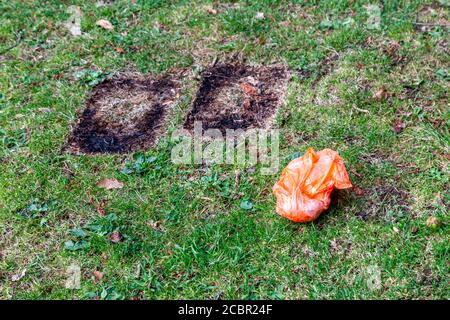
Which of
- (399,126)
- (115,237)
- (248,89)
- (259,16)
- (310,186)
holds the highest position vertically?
(259,16)

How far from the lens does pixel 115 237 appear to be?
11.4 ft

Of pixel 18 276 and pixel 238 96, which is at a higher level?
pixel 238 96

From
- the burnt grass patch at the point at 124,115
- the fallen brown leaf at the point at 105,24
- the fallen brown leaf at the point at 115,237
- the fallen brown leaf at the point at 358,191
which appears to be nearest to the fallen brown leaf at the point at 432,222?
the fallen brown leaf at the point at 358,191

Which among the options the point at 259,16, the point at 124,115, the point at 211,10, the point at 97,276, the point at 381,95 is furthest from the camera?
the point at 211,10

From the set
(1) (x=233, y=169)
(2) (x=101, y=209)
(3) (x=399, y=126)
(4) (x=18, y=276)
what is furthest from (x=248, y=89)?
(4) (x=18, y=276)

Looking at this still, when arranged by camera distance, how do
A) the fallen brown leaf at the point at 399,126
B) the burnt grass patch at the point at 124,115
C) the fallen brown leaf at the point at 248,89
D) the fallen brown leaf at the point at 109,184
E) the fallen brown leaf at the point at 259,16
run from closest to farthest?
1. the fallen brown leaf at the point at 109,184
2. the fallen brown leaf at the point at 399,126
3. the burnt grass patch at the point at 124,115
4. the fallen brown leaf at the point at 248,89
5. the fallen brown leaf at the point at 259,16

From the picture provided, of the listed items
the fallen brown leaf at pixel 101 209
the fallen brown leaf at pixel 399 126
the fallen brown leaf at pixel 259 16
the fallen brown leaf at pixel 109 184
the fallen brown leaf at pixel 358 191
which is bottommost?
the fallen brown leaf at pixel 101 209

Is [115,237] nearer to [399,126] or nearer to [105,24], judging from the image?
[399,126]

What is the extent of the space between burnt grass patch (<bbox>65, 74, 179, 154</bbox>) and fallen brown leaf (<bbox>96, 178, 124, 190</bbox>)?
0.32 metres

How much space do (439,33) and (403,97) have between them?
100cm

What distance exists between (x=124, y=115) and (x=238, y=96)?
3.07 feet

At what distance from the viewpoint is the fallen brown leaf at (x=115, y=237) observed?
11.4 ft

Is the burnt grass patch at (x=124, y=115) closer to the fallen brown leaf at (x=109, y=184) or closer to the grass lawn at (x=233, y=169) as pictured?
the grass lawn at (x=233, y=169)

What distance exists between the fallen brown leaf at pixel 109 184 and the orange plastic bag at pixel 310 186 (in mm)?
1126
